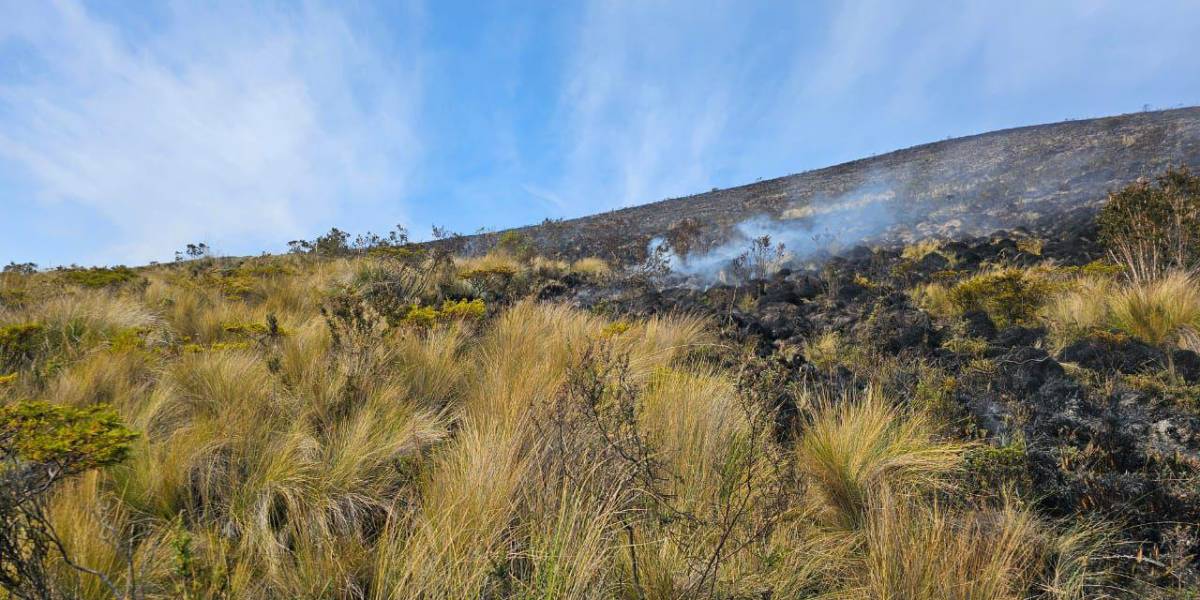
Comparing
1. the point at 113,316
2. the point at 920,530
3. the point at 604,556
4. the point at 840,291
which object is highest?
the point at 113,316

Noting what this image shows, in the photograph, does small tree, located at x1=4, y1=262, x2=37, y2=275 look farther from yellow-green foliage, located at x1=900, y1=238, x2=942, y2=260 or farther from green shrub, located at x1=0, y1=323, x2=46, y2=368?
yellow-green foliage, located at x1=900, y1=238, x2=942, y2=260

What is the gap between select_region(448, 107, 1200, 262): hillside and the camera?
510 inches

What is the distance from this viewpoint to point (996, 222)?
12258 mm

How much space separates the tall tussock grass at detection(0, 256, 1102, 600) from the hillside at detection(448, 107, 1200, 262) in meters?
9.12

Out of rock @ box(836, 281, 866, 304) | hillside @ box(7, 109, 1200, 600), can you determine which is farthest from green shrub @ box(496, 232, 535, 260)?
rock @ box(836, 281, 866, 304)

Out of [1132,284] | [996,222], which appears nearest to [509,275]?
[1132,284]

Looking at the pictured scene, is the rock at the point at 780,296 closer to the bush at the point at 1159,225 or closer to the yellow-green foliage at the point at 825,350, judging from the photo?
the yellow-green foliage at the point at 825,350

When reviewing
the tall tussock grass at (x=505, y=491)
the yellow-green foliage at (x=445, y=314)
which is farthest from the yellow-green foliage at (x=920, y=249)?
the yellow-green foliage at (x=445, y=314)

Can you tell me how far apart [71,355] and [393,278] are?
4.20 meters

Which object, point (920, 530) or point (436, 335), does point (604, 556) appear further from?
point (436, 335)

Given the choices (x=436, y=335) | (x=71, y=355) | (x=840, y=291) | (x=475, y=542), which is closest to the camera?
(x=475, y=542)

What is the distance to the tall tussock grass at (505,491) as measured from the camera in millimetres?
1595

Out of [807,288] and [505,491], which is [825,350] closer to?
[807,288]

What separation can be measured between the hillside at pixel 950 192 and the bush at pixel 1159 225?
372 cm
